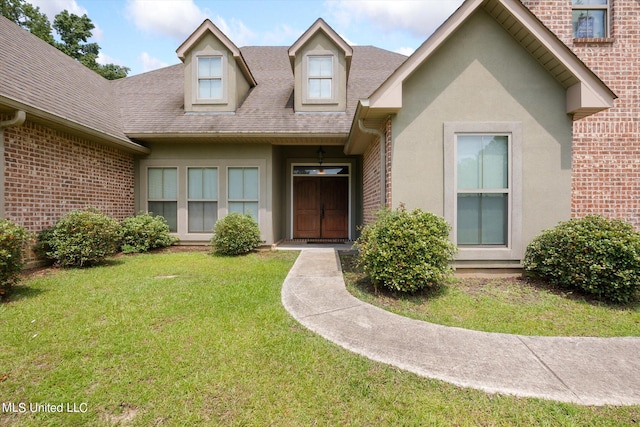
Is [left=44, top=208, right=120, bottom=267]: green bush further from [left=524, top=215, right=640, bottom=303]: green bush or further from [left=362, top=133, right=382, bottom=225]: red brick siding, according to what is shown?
[left=524, top=215, right=640, bottom=303]: green bush

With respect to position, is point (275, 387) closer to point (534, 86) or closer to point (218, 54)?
point (534, 86)

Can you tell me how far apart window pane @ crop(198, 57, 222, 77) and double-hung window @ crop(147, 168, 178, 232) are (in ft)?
10.5

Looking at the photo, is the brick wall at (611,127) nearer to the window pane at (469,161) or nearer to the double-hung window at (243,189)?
the window pane at (469,161)

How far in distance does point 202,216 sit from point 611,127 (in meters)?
10.7

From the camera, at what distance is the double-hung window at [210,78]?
9.16 m

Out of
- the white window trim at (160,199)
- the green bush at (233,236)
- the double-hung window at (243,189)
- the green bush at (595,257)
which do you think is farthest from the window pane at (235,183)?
the green bush at (595,257)

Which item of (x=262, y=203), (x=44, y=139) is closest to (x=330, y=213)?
(x=262, y=203)

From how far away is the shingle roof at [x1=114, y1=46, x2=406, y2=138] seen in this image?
8414 mm

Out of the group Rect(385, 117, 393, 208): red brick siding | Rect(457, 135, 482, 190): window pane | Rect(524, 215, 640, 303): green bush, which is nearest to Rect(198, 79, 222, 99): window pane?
Rect(385, 117, 393, 208): red brick siding

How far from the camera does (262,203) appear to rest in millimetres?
8820

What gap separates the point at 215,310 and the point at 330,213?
7.31 metres

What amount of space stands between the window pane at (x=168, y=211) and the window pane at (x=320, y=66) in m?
6.00

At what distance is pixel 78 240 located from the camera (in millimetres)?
6016

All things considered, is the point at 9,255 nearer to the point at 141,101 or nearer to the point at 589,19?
the point at 141,101
